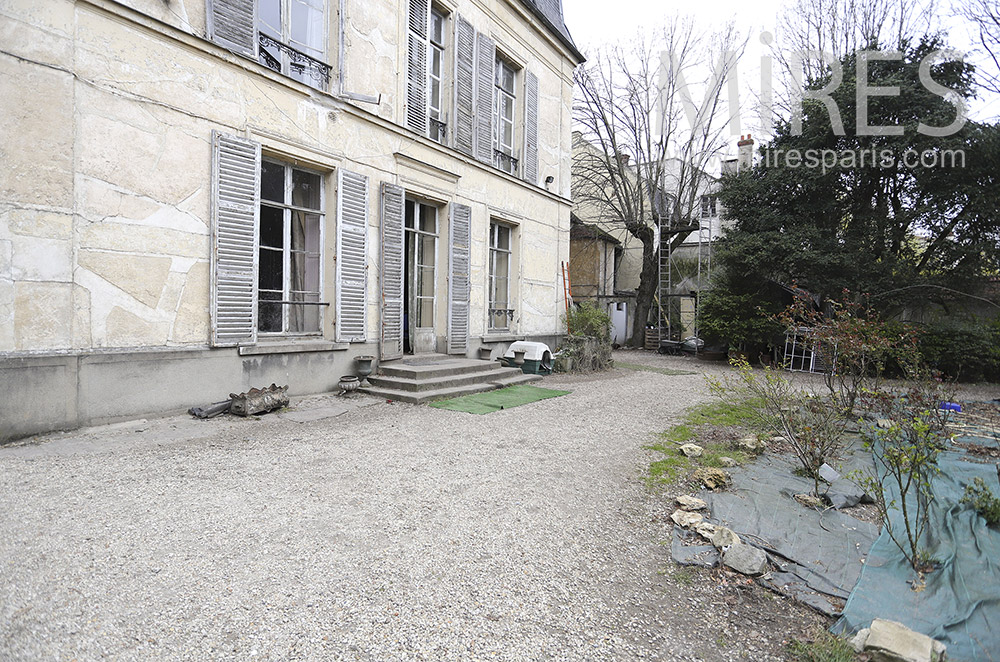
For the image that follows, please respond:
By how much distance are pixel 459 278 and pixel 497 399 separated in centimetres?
258

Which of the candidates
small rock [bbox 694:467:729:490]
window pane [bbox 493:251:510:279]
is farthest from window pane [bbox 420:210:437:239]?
small rock [bbox 694:467:729:490]

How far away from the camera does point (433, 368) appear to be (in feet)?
23.0

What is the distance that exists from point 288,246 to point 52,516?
404 cm

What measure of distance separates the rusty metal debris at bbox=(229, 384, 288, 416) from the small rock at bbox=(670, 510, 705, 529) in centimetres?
414

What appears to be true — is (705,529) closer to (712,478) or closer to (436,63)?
(712,478)

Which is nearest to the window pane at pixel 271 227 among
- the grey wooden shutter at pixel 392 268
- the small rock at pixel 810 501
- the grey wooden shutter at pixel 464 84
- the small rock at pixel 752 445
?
the grey wooden shutter at pixel 392 268

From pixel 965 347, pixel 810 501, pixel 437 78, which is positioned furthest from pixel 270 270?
pixel 965 347

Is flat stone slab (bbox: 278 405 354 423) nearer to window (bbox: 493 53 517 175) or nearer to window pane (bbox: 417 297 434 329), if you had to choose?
window pane (bbox: 417 297 434 329)

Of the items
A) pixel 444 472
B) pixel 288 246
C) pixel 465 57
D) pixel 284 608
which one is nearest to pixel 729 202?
pixel 465 57

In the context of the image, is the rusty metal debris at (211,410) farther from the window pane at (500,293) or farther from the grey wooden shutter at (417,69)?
the window pane at (500,293)

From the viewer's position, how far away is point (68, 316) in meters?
4.21

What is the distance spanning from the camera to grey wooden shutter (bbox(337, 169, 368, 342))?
638 cm

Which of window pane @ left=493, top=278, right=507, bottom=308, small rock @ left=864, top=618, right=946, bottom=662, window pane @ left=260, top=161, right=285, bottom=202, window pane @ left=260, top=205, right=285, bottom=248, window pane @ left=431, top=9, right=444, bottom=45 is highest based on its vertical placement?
window pane @ left=431, top=9, right=444, bottom=45

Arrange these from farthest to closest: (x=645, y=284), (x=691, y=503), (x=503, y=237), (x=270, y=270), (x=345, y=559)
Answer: (x=645, y=284) → (x=503, y=237) → (x=270, y=270) → (x=691, y=503) → (x=345, y=559)
